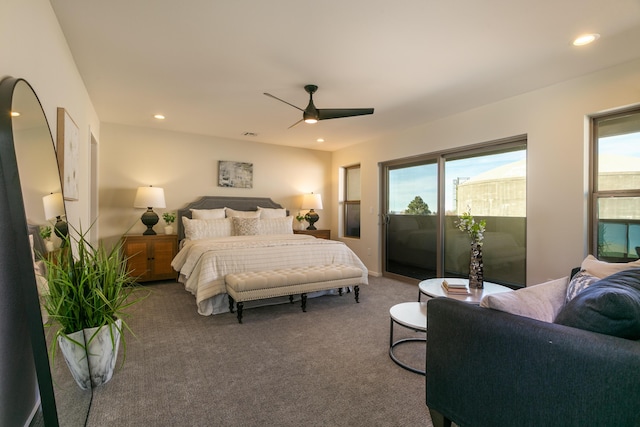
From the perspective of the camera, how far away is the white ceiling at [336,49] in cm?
206

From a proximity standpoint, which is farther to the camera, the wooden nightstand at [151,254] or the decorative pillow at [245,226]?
the decorative pillow at [245,226]

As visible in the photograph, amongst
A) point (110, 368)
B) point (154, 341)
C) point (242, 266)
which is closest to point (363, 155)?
point (242, 266)

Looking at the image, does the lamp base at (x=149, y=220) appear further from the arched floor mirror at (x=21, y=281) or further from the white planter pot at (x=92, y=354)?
the arched floor mirror at (x=21, y=281)

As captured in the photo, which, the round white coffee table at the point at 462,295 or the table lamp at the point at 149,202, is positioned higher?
the table lamp at the point at 149,202

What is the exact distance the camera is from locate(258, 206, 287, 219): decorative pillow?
573cm

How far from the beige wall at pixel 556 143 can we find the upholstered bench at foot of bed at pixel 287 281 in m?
2.05

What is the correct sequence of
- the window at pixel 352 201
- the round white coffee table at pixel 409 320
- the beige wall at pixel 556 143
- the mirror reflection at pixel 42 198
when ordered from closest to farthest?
1. the mirror reflection at pixel 42 198
2. the round white coffee table at pixel 409 320
3. the beige wall at pixel 556 143
4. the window at pixel 352 201

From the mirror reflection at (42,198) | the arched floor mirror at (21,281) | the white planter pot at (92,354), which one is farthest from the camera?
the white planter pot at (92,354)

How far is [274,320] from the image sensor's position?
3297mm

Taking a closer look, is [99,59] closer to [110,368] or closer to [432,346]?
[110,368]

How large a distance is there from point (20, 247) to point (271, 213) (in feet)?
14.8

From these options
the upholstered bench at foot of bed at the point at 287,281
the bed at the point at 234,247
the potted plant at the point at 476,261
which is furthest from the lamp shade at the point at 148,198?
the potted plant at the point at 476,261

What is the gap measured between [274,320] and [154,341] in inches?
43.8

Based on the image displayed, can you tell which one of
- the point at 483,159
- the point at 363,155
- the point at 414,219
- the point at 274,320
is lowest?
the point at 274,320
